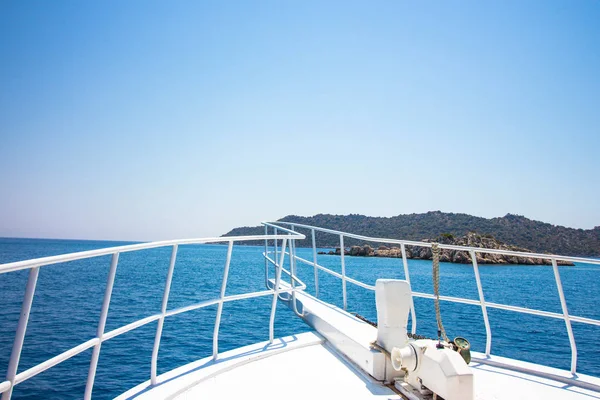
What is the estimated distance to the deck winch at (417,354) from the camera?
8.04ft

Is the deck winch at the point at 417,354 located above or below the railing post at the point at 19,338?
below

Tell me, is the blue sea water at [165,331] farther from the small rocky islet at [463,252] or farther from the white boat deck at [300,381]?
the small rocky islet at [463,252]

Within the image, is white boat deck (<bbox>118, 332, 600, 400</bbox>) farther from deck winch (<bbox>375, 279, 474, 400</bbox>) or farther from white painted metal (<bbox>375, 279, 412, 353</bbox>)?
white painted metal (<bbox>375, 279, 412, 353</bbox>)

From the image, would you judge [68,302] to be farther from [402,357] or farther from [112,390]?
[402,357]

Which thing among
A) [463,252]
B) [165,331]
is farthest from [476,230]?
[165,331]

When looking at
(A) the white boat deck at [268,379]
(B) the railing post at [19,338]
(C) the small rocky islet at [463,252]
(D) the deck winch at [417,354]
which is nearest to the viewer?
(B) the railing post at [19,338]

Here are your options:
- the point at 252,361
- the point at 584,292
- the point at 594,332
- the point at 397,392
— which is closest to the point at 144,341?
the point at 252,361

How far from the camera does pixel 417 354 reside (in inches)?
111

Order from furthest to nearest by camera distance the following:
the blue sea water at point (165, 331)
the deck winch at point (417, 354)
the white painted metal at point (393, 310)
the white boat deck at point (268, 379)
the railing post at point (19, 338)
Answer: the blue sea water at point (165, 331) < the white painted metal at point (393, 310) < the white boat deck at point (268, 379) < the deck winch at point (417, 354) < the railing post at point (19, 338)

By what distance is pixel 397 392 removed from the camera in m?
2.95

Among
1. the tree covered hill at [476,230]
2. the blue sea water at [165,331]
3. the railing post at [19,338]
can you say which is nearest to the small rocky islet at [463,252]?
the tree covered hill at [476,230]

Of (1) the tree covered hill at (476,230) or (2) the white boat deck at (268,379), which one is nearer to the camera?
(2) the white boat deck at (268,379)

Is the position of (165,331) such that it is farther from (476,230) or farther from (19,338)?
(476,230)

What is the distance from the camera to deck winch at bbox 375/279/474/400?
2451 millimetres
